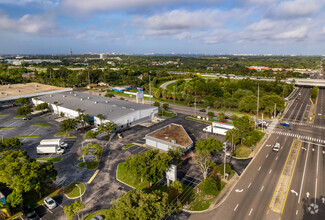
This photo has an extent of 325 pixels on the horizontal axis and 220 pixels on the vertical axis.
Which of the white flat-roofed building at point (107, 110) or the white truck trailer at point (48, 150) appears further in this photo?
the white flat-roofed building at point (107, 110)

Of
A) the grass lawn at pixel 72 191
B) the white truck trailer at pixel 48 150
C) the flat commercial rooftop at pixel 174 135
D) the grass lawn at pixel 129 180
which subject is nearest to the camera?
the grass lawn at pixel 72 191

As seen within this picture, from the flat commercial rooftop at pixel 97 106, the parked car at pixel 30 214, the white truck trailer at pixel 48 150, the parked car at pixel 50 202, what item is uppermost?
the flat commercial rooftop at pixel 97 106

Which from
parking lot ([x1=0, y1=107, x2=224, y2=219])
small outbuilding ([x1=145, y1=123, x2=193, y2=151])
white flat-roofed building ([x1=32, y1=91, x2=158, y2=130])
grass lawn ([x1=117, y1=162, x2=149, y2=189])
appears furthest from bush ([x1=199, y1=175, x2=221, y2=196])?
white flat-roofed building ([x1=32, y1=91, x2=158, y2=130])

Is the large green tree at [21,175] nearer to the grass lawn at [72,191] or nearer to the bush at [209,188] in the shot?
the grass lawn at [72,191]

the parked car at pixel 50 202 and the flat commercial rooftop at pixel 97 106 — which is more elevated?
the flat commercial rooftop at pixel 97 106

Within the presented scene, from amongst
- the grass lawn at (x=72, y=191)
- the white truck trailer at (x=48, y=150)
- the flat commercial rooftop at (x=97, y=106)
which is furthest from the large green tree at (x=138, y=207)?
the flat commercial rooftop at (x=97, y=106)

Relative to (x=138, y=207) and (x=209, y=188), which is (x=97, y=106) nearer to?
(x=209, y=188)

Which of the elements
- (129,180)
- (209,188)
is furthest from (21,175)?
(209,188)
